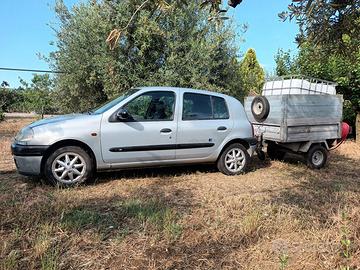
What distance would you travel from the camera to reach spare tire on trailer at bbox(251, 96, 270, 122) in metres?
8.74

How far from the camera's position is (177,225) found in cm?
433

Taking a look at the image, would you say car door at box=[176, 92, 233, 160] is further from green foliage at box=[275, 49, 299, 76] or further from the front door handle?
green foliage at box=[275, 49, 299, 76]

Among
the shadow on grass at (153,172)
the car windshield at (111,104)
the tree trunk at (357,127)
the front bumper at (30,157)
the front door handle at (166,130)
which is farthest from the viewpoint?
the tree trunk at (357,127)

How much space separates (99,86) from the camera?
39.2 ft

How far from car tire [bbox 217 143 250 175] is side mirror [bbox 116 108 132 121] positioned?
205 cm

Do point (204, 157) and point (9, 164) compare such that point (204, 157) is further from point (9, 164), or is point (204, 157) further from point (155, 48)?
point (155, 48)

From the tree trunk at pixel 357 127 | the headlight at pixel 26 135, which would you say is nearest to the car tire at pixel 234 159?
the headlight at pixel 26 135

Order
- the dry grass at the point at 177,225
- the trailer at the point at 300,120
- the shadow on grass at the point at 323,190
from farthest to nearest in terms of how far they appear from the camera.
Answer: the trailer at the point at 300,120 → the shadow on grass at the point at 323,190 → the dry grass at the point at 177,225

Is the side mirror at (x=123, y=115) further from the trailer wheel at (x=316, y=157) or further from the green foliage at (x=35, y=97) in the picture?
the green foliage at (x=35, y=97)

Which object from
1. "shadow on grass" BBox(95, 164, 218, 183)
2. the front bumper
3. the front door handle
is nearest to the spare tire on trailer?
"shadow on grass" BBox(95, 164, 218, 183)

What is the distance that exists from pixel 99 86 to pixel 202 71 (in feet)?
10.3

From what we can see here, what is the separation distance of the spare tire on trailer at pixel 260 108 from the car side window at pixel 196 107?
179 centimetres

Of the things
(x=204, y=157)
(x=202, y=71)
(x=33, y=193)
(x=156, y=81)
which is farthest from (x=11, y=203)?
(x=202, y=71)

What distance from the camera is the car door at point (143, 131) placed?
21.4ft
